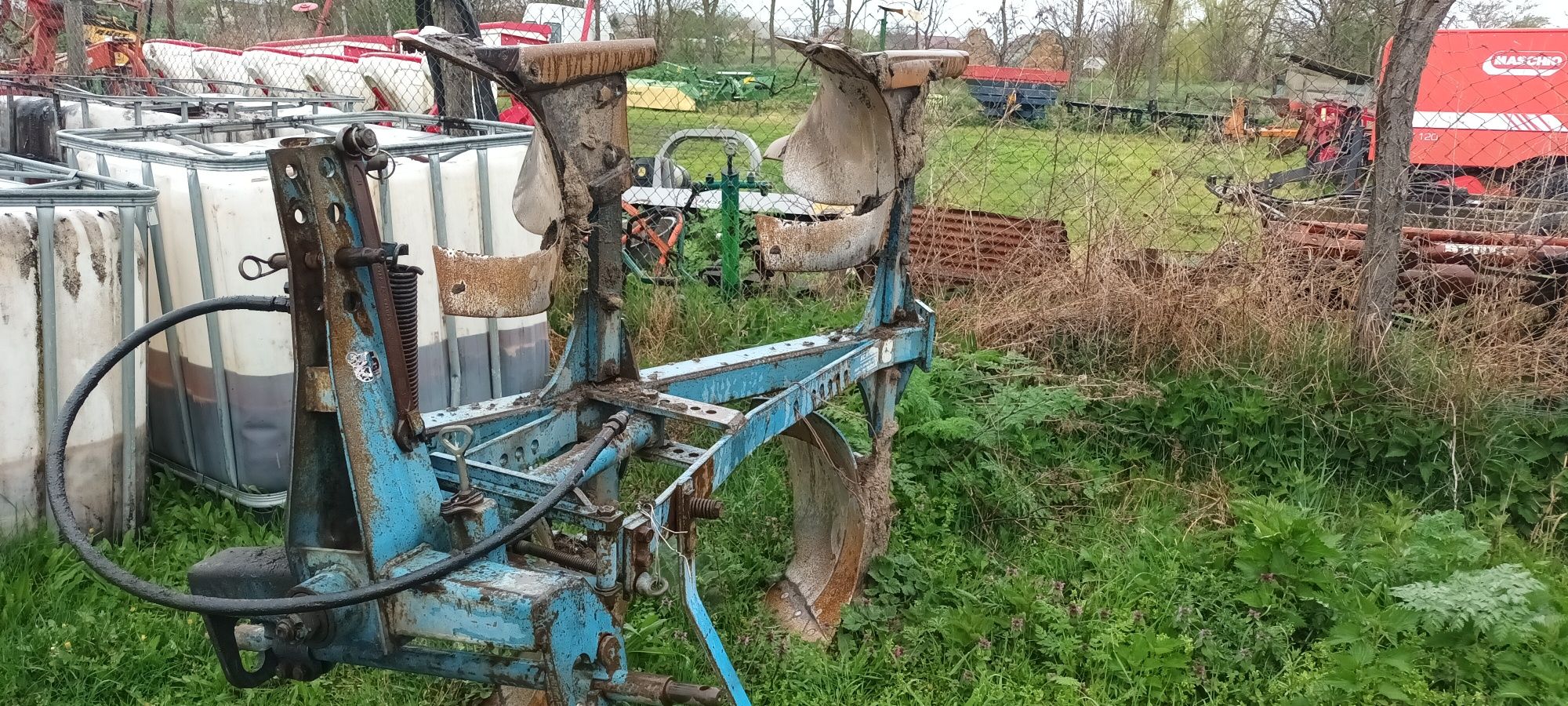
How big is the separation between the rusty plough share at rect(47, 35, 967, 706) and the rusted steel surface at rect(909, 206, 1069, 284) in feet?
7.60

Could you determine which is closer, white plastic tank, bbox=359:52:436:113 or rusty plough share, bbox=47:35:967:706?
rusty plough share, bbox=47:35:967:706

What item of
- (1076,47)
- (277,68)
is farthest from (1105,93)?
(277,68)

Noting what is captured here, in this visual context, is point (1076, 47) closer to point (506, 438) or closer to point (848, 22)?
point (848, 22)

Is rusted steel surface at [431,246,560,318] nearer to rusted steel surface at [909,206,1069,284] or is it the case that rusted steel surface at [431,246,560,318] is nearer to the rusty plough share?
the rusty plough share

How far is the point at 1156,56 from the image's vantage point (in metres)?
7.18

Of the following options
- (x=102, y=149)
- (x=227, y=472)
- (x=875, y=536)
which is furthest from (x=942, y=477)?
(x=102, y=149)

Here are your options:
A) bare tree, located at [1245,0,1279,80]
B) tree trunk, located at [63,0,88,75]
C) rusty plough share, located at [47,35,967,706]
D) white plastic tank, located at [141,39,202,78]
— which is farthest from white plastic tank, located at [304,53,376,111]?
rusty plough share, located at [47,35,967,706]

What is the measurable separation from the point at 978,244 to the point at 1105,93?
1.87 metres

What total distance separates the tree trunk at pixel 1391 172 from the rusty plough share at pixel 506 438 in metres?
2.02

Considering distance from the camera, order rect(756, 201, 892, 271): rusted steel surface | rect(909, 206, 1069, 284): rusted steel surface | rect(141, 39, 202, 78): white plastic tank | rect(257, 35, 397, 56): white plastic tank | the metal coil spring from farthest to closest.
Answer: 1. rect(141, 39, 202, 78): white plastic tank
2. rect(257, 35, 397, 56): white plastic tank
3. rect(909, 206, 1069, 284): rusted steel surface
4. rect(756, 201, 892, 271): rusted steel surface
5. the metal coil spring

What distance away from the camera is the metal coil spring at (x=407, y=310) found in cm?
174

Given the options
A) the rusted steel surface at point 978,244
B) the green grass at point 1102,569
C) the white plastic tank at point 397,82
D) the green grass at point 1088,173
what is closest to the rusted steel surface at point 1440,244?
the green grass at point 1088,173

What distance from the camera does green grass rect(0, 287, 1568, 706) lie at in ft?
9.30

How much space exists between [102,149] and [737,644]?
2882 mm
